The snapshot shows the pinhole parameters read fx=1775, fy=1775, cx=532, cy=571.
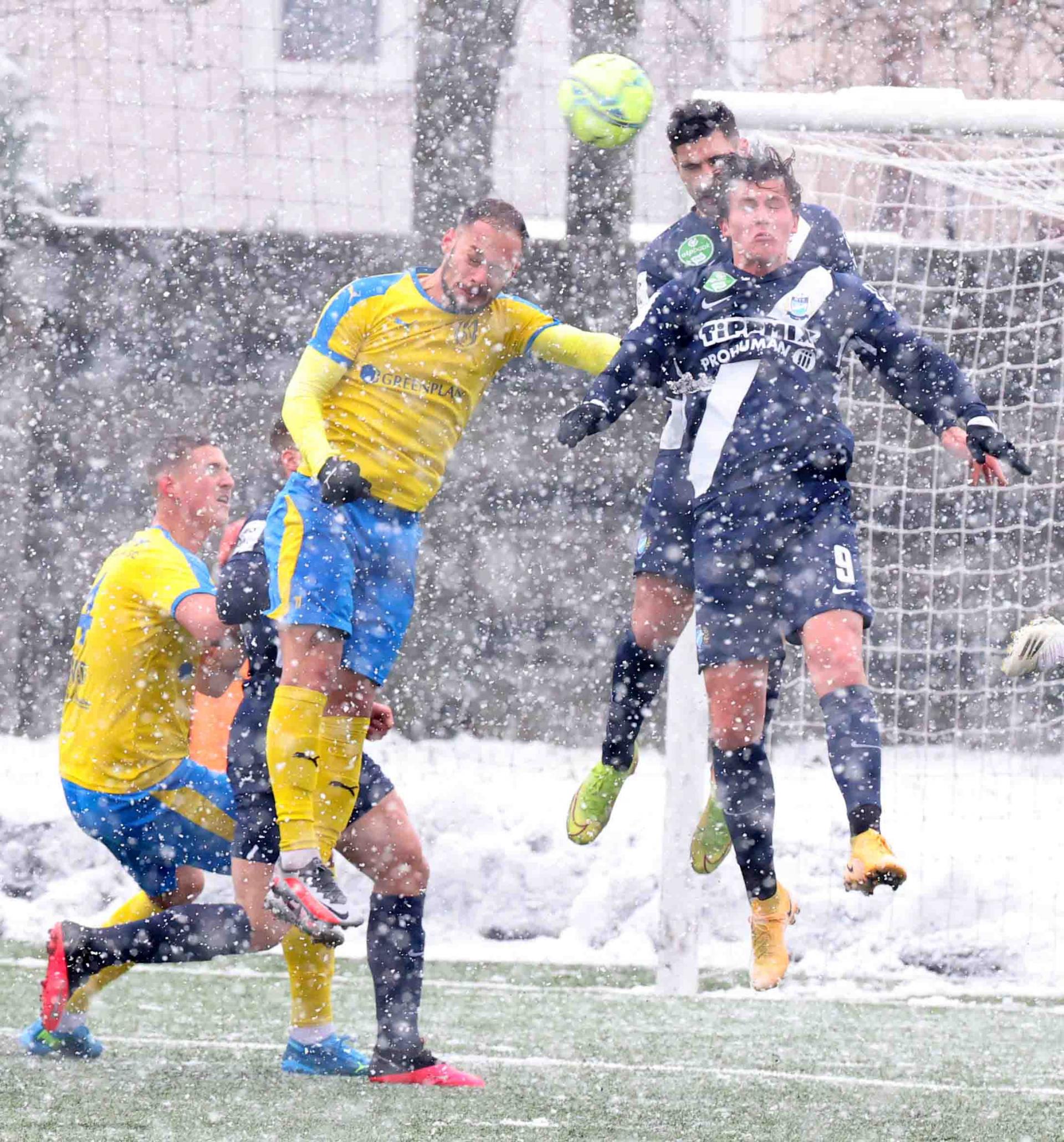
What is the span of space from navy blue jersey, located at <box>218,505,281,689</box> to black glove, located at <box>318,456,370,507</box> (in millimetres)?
459

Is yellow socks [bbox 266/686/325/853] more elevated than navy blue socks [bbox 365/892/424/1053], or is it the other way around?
yellow socks [bbox 266/686/325/853]

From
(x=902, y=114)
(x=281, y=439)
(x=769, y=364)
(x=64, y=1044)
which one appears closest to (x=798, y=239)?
(x=769, y=364)

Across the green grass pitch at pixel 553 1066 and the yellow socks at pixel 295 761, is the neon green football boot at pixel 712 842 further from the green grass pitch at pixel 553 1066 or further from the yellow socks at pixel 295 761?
the yellow socks at pixel 295 761

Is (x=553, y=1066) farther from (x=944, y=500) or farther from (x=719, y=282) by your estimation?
(x=944, y=500)

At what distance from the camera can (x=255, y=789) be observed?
15.4 feet

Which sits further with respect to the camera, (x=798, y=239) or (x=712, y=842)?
(x=712, y=842)

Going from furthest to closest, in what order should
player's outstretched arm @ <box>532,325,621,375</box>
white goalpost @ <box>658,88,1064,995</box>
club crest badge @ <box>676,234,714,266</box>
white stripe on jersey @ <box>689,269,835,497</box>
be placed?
white goalpost @ <box>658,88,1064,995</box> → player's outstretched arm @ <box>532,325,621,375</box> → club crest badge @ <box>676,234,714,266</box> → white stripe on jersey @ <box>689,269,835,497</box>

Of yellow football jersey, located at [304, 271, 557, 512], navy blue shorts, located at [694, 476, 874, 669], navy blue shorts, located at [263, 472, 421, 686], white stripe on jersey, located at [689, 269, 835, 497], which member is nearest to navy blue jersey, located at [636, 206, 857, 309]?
white stripe on jersey, located at [689, 269, 835, 497]

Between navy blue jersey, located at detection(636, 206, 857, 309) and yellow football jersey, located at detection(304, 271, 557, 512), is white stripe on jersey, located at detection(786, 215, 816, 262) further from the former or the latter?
yellow football jersey, located at detection(304, 271, 557, 512)

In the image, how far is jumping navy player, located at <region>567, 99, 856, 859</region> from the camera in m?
4.50

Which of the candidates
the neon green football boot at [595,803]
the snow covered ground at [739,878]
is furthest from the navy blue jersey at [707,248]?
the snow covered ground at [739,878]

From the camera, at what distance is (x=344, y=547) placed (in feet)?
14.9

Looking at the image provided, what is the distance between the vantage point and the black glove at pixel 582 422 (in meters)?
4.18

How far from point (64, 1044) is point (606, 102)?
307 cm
